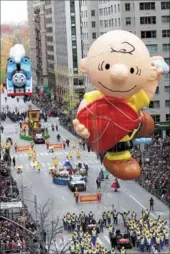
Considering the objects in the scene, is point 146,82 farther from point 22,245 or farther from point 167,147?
point 167,147

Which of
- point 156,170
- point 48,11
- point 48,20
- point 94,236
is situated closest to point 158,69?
point 94,236

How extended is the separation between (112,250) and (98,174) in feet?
72.7

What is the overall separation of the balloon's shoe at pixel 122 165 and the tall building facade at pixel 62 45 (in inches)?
3160

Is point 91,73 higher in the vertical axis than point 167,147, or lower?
higher

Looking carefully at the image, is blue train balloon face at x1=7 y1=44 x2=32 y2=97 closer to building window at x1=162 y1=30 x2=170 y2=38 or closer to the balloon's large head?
the balloon's large head

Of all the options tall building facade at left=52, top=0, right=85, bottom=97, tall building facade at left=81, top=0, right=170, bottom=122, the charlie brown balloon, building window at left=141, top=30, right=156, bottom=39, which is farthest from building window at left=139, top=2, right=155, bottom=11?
the charlie brown balloon

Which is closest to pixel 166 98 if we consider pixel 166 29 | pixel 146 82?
pixel 166 29

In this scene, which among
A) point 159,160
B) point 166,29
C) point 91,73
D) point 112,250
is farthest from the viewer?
point 166,29

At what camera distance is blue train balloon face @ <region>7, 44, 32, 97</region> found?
1165 inches

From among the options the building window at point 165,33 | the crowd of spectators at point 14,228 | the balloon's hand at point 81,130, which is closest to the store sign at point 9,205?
the crowd of spectators at point 14,228

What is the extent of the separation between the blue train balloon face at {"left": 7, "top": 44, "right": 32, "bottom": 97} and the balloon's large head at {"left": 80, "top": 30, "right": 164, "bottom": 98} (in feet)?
39.0

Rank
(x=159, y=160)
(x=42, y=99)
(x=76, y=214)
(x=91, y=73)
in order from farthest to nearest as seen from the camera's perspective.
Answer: (x=42, y=99)
(x=159, y=160)
(x=76, y=214)
(x=91, y=73)

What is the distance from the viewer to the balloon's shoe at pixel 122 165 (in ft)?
62.0

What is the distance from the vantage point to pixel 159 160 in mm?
56406
